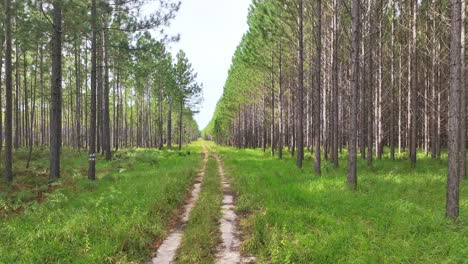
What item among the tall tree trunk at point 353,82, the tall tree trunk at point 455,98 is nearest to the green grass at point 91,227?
the tall tree trunk at point 353,82

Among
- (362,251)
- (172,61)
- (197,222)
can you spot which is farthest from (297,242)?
(172,61)

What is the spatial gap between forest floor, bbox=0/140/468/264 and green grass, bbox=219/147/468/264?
0.07ft

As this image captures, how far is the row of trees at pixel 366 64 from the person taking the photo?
31.2ft

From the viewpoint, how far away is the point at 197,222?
7156 mm

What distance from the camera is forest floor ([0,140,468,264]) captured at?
500 centimetres

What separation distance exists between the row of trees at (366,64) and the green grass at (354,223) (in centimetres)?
90

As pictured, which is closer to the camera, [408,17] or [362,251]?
[362,251]

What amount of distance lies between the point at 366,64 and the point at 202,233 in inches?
740

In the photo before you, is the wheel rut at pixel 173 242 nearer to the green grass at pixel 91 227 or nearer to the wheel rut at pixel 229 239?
the green grass at pixel 91 227

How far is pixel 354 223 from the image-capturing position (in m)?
6.30

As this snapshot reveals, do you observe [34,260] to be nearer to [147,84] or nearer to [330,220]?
[330,220]


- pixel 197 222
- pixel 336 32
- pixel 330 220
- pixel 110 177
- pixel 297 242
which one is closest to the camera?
pixel 297 242

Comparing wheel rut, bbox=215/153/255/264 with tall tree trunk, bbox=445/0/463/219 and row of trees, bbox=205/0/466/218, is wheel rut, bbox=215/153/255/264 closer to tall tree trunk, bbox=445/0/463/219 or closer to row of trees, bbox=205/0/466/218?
row of trees, bbox=205/0/466/218

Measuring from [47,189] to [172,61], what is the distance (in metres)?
30.2
